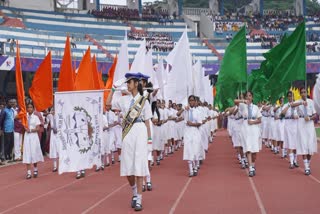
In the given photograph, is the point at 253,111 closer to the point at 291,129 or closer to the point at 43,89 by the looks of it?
the point at 291,129

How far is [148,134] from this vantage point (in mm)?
8781

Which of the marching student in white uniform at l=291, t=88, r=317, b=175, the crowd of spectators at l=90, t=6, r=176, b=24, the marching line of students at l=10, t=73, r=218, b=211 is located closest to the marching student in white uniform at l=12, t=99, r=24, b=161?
the marching line of students at l=10, t=73, r=218, b=211

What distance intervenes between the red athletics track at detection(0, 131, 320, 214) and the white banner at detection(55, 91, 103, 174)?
1.76 ft

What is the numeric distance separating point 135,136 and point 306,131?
5.32m

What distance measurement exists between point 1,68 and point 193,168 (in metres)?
19.7

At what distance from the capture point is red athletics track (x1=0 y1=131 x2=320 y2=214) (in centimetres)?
845

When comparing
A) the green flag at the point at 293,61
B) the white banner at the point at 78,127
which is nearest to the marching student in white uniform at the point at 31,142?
the white banner at the point at 78,127

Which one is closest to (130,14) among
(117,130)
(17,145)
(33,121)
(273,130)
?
(273,130)

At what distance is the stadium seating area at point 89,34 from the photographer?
4134 cm

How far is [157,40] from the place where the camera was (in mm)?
51875

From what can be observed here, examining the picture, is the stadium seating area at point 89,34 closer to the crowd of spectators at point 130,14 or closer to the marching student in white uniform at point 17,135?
the crowd of spectators at point 130,14

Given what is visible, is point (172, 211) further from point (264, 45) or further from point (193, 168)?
point (264, 45)

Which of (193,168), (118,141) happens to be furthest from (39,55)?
(193,168)

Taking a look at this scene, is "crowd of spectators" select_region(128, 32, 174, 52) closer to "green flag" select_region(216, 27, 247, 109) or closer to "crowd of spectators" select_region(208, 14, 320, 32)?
"crowd of spectators" select_region(208, 14, 320, 32)
